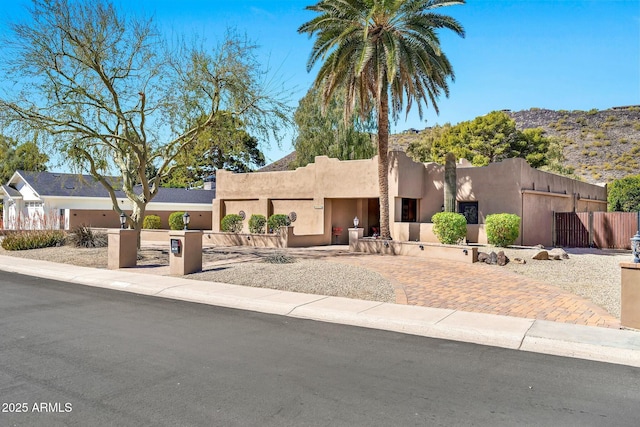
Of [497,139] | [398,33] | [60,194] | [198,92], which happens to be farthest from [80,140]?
[497,139]

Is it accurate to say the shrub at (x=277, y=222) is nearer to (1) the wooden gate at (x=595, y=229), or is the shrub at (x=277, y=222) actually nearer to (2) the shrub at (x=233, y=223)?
(2) the shrub at (x=233, y=223)

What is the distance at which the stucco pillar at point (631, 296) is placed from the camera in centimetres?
806

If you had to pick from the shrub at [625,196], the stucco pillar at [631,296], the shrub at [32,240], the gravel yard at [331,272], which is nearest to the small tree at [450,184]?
the gravel yard at [331,272]

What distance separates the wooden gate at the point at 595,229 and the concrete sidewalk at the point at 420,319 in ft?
62.1

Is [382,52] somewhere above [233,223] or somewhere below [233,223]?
above

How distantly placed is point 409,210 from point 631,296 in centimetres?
1775

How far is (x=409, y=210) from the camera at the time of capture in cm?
2581

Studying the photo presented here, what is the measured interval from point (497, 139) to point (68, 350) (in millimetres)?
45293

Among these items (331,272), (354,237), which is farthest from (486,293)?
(354,237)

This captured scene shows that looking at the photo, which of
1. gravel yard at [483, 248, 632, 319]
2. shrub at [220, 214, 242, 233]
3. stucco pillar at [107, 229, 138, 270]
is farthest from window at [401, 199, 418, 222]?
stucco pillar at [107, 229, 138, 270]

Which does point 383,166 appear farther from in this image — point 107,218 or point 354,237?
point 107,218

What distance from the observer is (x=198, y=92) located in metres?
18.9

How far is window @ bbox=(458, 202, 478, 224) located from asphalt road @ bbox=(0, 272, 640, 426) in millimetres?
17215

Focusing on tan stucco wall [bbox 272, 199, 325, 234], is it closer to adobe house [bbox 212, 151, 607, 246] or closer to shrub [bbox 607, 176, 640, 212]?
adobe house [bbox 212, 151, 607, 246]
